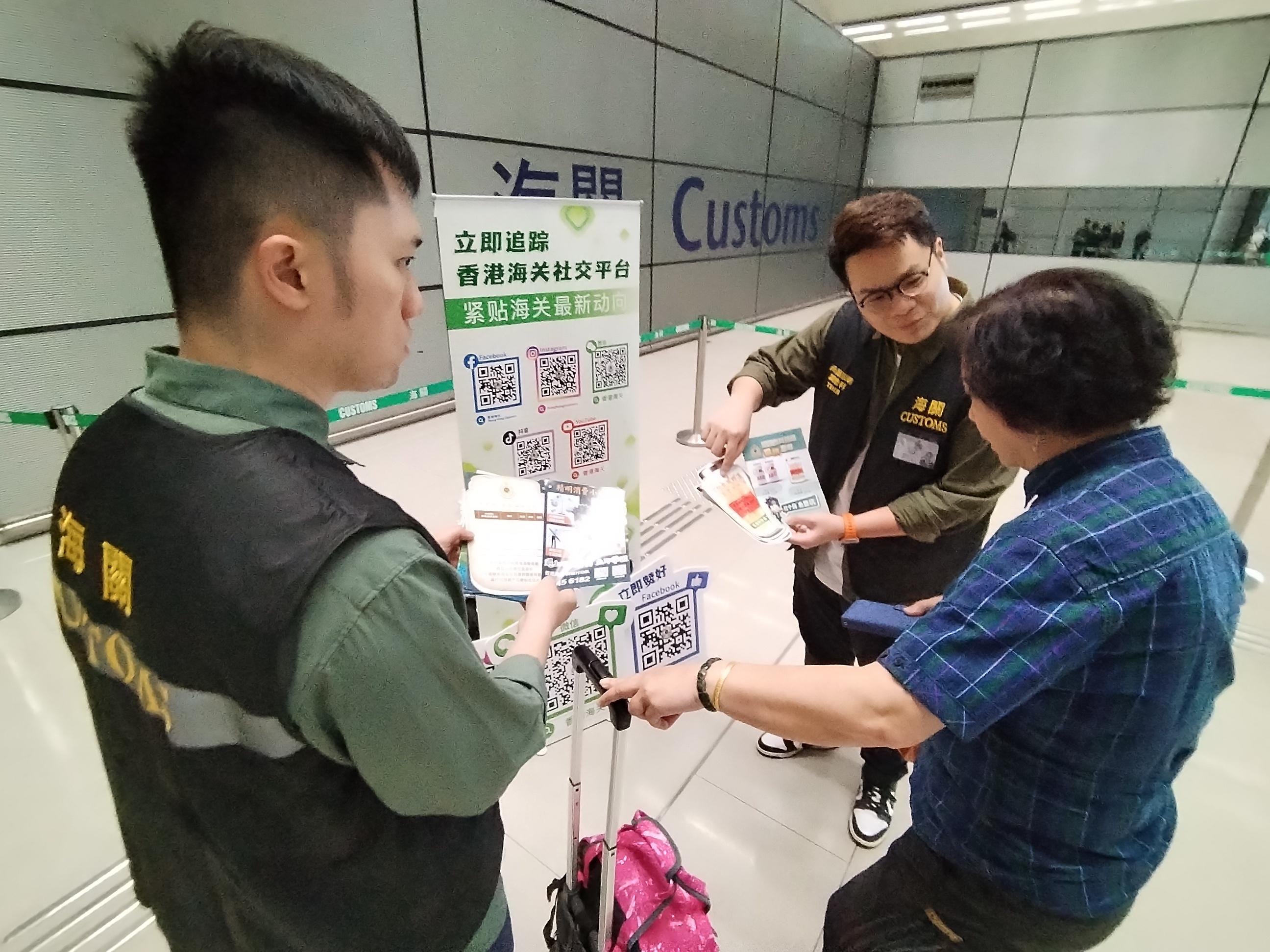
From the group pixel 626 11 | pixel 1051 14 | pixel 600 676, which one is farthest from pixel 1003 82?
pixel 600 676

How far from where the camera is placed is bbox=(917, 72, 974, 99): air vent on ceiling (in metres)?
8.93

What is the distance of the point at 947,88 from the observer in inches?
358

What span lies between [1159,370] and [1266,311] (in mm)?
10564

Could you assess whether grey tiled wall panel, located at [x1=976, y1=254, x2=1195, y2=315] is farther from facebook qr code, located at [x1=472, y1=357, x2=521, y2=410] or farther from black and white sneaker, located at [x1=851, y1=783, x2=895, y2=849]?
facebook qr code, located at [x1=472, y1=357, x2=521, y2=410]

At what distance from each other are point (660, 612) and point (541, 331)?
0.95 metres

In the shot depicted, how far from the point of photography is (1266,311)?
807 centimetres

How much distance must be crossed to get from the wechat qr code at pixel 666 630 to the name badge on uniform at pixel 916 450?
69 cm

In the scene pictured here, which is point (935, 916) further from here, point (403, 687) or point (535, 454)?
point (535, 454)

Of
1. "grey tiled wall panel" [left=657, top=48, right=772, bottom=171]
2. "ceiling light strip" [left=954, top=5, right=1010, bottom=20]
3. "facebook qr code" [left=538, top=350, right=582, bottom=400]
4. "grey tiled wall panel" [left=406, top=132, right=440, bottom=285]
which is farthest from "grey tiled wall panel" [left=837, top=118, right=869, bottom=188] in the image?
"facebook qr code" [left=538, top=350, right=582, bottom=400]

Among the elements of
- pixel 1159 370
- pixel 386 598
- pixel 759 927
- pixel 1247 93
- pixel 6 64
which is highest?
pixel 1247 93

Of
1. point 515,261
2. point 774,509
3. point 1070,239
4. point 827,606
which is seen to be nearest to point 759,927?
point 827,606

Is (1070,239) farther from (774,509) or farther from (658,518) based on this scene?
(774,509)

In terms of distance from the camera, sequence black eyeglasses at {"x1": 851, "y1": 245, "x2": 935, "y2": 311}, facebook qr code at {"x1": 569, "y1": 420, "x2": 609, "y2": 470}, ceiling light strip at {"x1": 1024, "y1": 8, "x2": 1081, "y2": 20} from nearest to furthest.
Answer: black eyeglasses at {"x1": 851, "y1": 245, "x2": 935, "y2": 311} → facebook qr code at {"x1": 569, "y1": 420, "x2": 609, "y2": 470} → ceiling light strip at {"x1": 1024, "y1": 8, "x2": 1081, "y2": 20}

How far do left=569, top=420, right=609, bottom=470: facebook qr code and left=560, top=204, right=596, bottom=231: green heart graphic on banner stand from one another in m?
0.60
